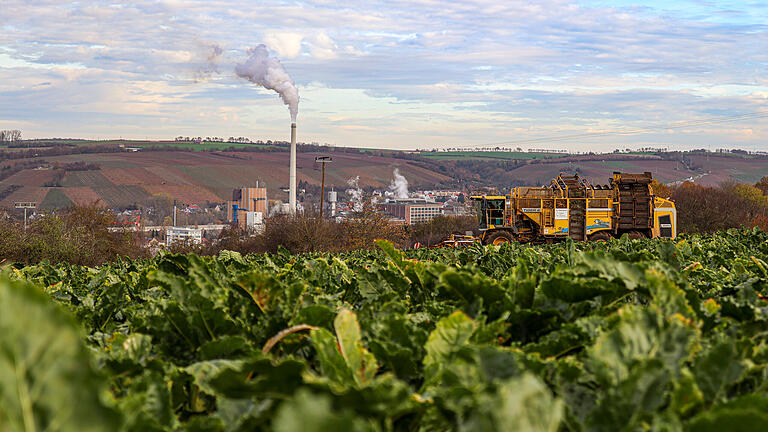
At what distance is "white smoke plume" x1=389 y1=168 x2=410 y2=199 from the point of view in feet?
562

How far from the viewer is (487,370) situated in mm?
1163

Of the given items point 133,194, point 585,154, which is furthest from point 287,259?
point 585,154

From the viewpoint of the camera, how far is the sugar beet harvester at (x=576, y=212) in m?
36.9

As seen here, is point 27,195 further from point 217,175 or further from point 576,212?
point 576,212

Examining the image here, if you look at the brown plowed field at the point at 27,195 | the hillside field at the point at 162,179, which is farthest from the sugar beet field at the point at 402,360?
the brown plowed field at the point at 27,195

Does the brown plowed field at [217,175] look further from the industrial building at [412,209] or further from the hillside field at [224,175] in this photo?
the industrial building at [412,209]

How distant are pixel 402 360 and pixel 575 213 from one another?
122 feet

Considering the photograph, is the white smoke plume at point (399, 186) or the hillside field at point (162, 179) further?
the white smoke plume at point (399, 186)

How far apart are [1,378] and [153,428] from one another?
0.35m

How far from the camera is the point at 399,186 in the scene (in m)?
178

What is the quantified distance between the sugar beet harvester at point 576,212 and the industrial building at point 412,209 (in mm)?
98208

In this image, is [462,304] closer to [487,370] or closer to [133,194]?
[487,370]

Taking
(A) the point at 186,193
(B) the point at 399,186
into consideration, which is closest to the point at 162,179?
(A) the point at 186,193

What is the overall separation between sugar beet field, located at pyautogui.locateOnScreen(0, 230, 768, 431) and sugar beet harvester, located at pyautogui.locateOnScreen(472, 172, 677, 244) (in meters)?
34.8
